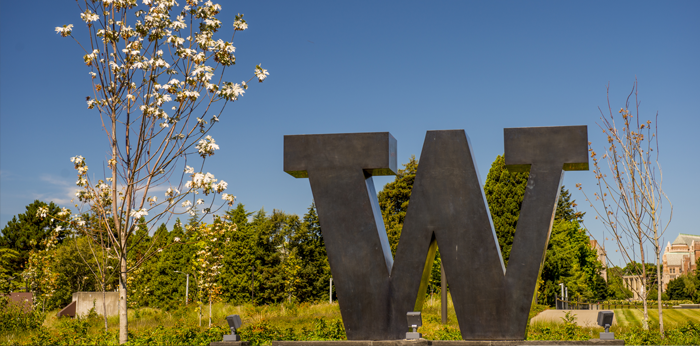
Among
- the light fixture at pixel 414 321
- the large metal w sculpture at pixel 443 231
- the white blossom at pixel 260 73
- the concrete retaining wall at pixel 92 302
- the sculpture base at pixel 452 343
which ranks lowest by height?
the concrete retaining wall at pixel 92 302

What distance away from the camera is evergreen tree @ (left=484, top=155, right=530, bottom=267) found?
30.9 m

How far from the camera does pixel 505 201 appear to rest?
3159cm

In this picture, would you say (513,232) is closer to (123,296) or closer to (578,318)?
(578,318)

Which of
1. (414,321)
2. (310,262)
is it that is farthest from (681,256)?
(414,321)

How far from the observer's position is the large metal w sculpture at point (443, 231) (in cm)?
858

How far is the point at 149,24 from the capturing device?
36.6 feet

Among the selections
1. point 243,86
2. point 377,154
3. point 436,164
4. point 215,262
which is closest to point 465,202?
point 436,164

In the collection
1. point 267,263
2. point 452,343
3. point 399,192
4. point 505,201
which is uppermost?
point 399,192

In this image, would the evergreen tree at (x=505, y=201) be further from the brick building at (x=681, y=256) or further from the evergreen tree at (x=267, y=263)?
the brick building at (x=681, y=256)

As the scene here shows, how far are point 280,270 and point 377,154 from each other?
133ft

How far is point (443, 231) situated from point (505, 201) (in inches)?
945

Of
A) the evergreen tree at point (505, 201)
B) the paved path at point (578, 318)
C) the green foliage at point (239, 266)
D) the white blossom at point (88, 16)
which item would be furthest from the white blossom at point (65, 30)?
the green foliage at point (239, 266)

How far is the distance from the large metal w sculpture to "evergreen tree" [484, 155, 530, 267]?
22869 millimetres

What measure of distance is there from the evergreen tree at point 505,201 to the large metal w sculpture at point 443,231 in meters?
22.9
